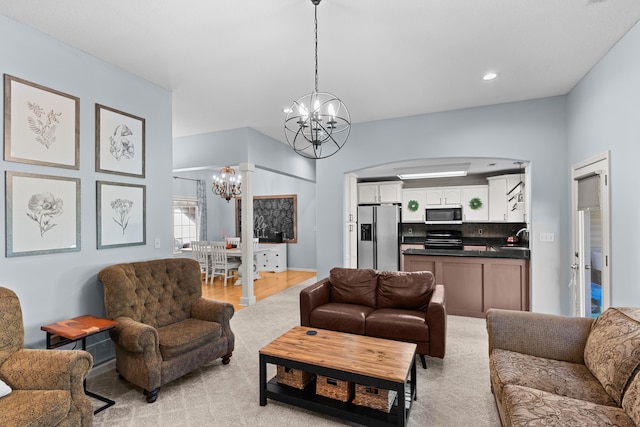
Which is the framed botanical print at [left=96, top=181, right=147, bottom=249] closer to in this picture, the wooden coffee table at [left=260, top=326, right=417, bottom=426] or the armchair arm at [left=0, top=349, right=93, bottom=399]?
the armchair arm at [left=0, top=349, right=93, bottom=399]

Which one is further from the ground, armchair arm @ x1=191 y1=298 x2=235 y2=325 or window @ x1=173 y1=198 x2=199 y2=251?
window @ x1=173 y1=198 x2=199 y2=251

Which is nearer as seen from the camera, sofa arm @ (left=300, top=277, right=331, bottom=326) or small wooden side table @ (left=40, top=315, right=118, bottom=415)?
small wooden side table @ (left=40, top=315, right=118, bottom=415)

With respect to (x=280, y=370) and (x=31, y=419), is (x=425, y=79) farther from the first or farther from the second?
(x=31, y=419)

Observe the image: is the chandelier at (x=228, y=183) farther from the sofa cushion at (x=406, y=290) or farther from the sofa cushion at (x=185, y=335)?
the sofa cushion at (x=406, y=290)

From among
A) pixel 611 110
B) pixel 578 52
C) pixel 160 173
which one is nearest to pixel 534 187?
pixel 611 110

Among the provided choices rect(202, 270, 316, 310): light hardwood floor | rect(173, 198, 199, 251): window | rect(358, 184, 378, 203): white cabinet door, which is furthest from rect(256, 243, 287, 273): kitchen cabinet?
rect(358, 184, 378, 203): white cabinet door

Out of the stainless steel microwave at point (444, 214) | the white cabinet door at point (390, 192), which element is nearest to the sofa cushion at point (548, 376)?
the stainless steel microwave at point (444, 214)

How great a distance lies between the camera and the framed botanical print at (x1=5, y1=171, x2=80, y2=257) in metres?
2.38

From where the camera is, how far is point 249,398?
2455mm

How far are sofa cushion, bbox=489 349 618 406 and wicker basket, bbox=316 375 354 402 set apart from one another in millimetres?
927

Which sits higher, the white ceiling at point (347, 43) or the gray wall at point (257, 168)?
the white ceiling at point (347, 43)

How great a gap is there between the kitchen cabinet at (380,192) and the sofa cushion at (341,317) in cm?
443

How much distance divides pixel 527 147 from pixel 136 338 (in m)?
4.78

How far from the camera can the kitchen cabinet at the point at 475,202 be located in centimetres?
694
